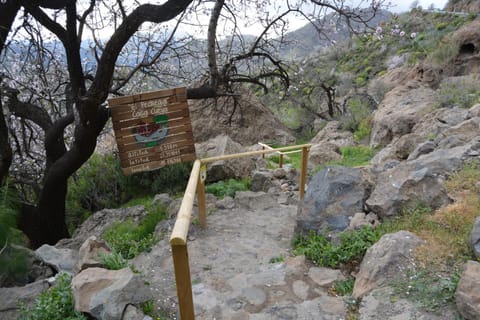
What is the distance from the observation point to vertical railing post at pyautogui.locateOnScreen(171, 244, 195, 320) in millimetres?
2131

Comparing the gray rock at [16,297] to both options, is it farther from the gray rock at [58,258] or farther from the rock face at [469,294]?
the rock face at [469,294]

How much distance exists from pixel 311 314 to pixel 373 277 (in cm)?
58

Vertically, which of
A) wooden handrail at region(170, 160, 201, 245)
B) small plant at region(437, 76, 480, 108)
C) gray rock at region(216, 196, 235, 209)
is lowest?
gray rock at region(216, 196, 235, 209)

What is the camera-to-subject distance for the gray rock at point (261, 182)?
303 inches

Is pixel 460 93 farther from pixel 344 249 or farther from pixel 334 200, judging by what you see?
pixel 344 249

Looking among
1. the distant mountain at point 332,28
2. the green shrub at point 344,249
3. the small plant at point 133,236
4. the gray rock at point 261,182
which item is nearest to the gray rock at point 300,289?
the green shrub at point 344,249

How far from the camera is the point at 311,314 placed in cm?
287

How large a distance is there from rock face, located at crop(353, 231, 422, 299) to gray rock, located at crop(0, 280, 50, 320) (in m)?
2.91

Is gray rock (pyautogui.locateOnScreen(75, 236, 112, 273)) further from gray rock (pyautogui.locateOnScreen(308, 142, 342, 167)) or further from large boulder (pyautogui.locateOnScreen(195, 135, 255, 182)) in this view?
gray rock (pyautogui.locateOnScreen(308, 142, 342, 167))

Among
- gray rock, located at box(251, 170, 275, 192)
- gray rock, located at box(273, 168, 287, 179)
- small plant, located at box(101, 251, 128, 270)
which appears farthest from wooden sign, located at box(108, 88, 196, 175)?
gray rock, located at box(273, 168, 287, 179)

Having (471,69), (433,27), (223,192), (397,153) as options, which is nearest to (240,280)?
(223,192)

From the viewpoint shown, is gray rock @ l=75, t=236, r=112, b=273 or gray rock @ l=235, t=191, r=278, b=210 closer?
gray rock @ l=75, t=236, r=112, b=273

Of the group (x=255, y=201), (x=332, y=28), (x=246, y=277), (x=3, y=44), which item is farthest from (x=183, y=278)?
(x=332, y=28)

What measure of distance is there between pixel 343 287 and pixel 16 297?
9.82 ft
